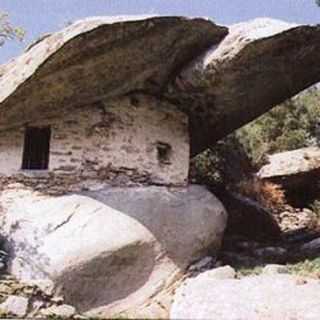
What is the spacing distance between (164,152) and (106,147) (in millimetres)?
1414

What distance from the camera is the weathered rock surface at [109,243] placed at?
9906mm

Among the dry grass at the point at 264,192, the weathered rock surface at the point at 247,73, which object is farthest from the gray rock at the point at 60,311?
the dry grass at the point at 264,192

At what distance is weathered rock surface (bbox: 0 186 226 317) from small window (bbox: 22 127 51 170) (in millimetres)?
769

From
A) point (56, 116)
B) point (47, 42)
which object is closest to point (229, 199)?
point (56, 116)

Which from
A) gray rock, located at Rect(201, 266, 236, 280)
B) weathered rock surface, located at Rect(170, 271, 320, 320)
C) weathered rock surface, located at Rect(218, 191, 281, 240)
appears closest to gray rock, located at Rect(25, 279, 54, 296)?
weathered rock surface, located at Rect(170, 271, 320, 320)

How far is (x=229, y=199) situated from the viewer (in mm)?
14914

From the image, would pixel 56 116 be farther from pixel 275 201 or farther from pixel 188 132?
pixel 275 201

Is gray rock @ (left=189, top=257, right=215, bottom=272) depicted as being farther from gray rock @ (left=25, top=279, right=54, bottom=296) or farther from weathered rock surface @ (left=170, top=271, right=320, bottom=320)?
gray rock @ (left=25, top=279, right=54, bottom=296)

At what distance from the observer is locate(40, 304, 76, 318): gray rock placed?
30.4ft

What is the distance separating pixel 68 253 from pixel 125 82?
3.80 metres

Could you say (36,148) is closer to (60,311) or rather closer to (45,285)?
(45,285)

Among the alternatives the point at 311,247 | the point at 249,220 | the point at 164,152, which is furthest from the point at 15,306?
the point at 249,220

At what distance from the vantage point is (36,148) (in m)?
11.9

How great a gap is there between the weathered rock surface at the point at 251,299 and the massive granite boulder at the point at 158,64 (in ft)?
13.8
